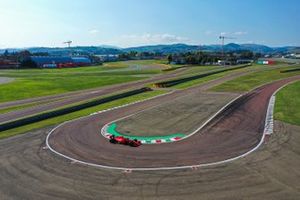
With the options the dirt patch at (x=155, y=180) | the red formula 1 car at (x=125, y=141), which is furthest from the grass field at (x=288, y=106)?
the red formula 1 car at (x=125, y=141)

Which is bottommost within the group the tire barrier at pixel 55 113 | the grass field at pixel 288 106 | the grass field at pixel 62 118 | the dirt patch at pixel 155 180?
the grass field at pixel 62 118

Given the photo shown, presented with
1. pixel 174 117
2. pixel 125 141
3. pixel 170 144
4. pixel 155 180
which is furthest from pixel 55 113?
pixel 155 180

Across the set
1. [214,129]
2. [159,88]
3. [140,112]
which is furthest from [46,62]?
[214,129]

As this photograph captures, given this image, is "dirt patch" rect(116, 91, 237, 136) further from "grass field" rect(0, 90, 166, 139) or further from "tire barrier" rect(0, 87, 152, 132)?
"tire barrier" rect(0, 87, 152, 132)

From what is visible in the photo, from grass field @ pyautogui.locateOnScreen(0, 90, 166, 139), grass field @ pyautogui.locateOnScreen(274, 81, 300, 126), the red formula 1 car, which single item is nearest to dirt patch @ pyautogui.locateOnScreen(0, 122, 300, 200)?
the red formula 1 car

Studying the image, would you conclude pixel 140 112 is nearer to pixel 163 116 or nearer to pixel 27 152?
pixel 163 116

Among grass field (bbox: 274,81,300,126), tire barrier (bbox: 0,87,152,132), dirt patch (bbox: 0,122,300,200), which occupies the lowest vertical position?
tire barrier (bbox: 0,87,152,132)

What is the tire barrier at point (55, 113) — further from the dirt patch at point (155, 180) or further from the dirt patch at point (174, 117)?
the dirt patch at point (155, 180)
